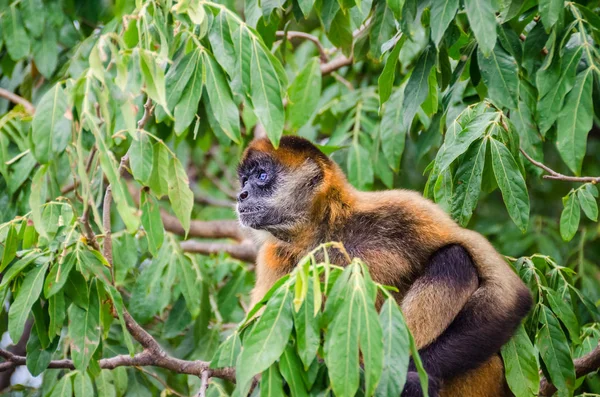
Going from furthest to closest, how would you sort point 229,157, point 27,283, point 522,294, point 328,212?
1. point 229,157
2. point 328,212
3. point 522,294
4. point 27,283

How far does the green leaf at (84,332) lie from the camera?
12.7 feet

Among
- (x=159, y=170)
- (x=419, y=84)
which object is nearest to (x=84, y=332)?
(x=159, y=170)

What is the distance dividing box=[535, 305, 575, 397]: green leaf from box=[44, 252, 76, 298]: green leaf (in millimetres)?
2361

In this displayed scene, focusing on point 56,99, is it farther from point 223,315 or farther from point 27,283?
point 223,315

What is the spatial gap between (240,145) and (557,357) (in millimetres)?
2008

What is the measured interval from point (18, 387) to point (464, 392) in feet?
9.54

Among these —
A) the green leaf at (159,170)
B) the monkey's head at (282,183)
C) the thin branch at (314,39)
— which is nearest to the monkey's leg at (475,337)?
the monkey's head at (282,183)

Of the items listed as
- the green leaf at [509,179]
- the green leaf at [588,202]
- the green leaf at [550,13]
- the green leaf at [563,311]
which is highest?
the green leaf at [550,13]

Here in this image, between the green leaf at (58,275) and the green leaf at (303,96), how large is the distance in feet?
9.33

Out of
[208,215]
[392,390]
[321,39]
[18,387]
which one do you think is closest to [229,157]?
[208,215]

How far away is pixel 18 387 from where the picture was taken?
560cm

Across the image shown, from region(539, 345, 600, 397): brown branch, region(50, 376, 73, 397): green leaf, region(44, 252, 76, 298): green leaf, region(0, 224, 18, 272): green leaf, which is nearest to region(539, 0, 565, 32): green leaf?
region(539, 345, 600, 397): brown branch

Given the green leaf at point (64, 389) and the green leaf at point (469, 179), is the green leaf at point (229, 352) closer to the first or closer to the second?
the green leaf at point (64, 389)

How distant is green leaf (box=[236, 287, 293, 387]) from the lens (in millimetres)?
3000
